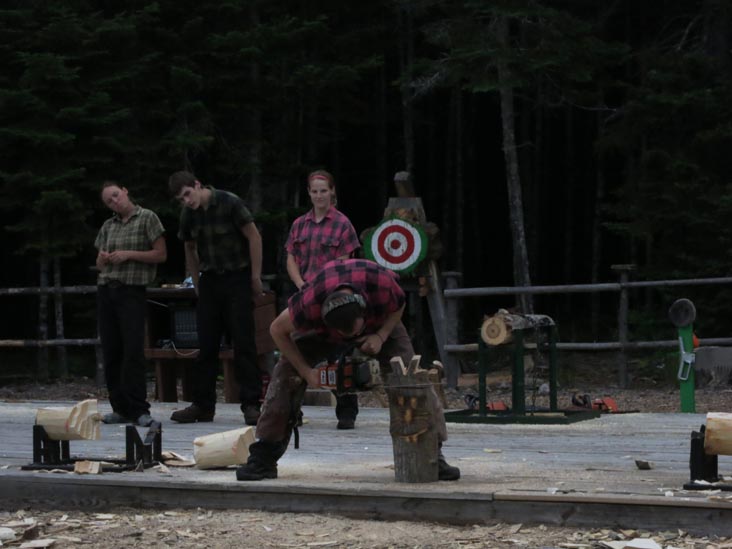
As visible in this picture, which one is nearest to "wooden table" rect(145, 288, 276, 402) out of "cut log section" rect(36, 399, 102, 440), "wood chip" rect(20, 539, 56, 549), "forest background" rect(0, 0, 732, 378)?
"cut log section" rect(36, 399, 102, 440)

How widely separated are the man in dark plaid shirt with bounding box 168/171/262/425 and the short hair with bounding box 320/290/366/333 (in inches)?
109

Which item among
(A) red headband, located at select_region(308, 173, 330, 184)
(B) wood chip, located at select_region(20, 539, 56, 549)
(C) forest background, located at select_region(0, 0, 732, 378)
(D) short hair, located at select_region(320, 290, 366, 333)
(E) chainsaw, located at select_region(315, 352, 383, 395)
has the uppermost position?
(C) forest background, located at select_region(0, 0, 732, 378)

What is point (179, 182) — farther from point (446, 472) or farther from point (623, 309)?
point (623, 309)

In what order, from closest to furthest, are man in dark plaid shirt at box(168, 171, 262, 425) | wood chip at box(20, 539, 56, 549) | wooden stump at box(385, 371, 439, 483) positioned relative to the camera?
wood chip at box(20, 539, 56, 549) < wooden stump at box(385, 371, 439, 483) < man in dark plaid shirt at box(168, 171, 262, 425)

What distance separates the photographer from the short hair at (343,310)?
4.76 m

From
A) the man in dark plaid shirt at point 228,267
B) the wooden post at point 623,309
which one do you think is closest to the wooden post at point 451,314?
the wooden post at point 623,309

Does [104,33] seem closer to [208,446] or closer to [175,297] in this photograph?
[175,297]

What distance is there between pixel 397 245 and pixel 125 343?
414 centimetres

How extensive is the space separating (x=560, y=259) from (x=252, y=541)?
2124cm

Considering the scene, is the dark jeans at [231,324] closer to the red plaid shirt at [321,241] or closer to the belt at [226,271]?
the belt at [226,271]

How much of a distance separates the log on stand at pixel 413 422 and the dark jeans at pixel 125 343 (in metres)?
2.74

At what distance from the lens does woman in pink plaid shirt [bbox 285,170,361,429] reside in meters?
7.22

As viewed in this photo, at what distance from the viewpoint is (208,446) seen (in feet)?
19.2

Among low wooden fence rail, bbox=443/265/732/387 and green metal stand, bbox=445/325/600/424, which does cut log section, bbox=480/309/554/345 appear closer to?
green metal stand, bbox=445/325/600/424
